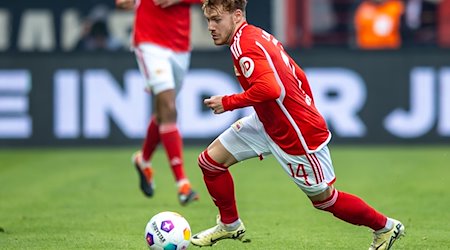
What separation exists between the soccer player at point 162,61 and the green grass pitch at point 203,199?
1.49ft

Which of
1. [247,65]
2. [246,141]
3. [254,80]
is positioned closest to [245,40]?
[247,65]

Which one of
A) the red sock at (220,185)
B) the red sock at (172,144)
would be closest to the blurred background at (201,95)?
the red sock at (172,144)

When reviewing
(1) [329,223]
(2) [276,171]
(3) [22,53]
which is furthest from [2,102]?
(1) [329,223]

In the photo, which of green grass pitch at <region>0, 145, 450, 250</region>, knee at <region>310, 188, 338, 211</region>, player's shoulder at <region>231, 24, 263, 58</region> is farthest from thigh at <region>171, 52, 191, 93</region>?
knee at <region>310, 188, 338, 211</region>

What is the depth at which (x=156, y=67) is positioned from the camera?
10.2 m

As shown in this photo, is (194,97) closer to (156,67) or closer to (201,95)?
(201,95)

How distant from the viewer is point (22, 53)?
15.5 meters

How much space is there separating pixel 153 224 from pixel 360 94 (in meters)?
8.60

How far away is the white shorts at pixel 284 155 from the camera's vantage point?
23.4 ft

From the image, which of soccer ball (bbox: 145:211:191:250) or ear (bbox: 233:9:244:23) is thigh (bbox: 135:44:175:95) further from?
soccer ball (bbox: 145:211:191:250)

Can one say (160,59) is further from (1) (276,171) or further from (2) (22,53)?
(2) (22,53)

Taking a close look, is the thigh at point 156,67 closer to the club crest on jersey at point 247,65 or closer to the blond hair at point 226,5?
the blond hair at point 226,5

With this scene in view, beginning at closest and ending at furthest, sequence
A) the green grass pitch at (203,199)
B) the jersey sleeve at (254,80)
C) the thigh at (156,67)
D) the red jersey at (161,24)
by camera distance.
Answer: the jersey sleeve at (254,80)
the green grass pitch at (203,199)
the thigh at (156,67)
the red jersey at (161,24)

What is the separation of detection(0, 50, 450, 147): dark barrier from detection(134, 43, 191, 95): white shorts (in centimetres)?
466
